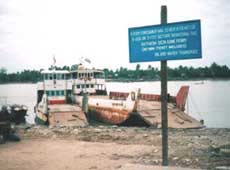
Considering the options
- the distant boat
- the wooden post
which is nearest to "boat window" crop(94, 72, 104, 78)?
the distant boat

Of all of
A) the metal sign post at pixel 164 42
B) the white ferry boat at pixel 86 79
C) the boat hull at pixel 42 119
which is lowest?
the boat hull at pixel 42 119

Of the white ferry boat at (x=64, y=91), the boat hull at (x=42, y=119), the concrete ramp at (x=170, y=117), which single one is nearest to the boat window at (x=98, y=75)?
the white ferry boat at (x=64, y=91)

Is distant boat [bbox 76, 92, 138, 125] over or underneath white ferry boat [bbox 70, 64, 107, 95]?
underneath

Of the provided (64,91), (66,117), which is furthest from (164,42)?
(64,91)

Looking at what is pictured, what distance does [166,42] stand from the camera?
7.46 meters

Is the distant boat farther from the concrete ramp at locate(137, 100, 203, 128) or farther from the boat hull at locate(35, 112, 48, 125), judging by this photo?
the boat hull at locate(35, 112, 48, 125)

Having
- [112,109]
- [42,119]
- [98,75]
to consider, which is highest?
[98,75]

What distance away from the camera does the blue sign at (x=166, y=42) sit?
729 cm

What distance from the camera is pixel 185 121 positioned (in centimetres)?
2489

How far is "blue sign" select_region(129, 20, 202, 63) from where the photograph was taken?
729 centimetres

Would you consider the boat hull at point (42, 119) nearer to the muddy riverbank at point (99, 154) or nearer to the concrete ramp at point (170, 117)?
the concrete ramp at point (170, 117)

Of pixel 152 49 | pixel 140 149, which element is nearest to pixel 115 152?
pixel 140 149

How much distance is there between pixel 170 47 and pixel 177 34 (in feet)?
0.95

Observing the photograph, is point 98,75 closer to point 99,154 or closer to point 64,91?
point 64,91
